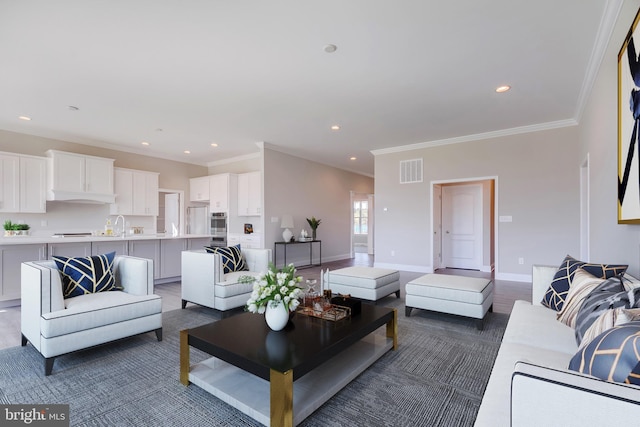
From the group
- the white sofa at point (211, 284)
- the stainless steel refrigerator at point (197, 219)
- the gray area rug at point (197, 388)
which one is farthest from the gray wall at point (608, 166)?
the stainless steel refrigerator at point (197, 219)

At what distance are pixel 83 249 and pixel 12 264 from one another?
72cm

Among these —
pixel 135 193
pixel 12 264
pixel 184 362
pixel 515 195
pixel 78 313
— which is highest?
pixel 135 193

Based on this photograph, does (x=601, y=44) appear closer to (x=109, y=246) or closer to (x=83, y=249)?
(x=109, y=246)

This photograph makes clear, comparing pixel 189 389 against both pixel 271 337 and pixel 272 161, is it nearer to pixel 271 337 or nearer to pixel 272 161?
pixel 271 337

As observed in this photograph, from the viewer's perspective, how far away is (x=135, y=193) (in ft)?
22.4

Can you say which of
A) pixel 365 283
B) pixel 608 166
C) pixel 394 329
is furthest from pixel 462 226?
pixel 394 329

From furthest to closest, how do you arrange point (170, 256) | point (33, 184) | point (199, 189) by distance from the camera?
point (199, 189), point (33, 184), point (170, 256)

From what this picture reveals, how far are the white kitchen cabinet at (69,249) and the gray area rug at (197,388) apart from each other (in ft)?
5.90

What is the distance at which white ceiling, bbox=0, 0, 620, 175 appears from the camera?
2.44m

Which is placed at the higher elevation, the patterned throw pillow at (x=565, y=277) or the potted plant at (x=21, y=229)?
the potted plant at (x=21, y=229)

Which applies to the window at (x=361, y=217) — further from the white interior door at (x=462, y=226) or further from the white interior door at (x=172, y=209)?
the white interior door at (x=172, y=209)

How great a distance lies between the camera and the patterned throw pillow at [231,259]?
3841 mm

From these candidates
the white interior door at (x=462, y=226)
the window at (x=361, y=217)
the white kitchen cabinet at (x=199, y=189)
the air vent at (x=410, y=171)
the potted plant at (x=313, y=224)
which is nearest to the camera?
the air vent at (x=410, y=171)

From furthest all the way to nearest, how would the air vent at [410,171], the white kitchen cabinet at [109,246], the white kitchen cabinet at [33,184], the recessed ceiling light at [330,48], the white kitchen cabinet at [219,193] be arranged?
the white kitchen cabinet at [219,193]
the air vent at [410,171]
the white kitchen cabinet at [33,184]
the white kitchen cabinet at [109,246]
the recessed ceiling light at [330,48]
